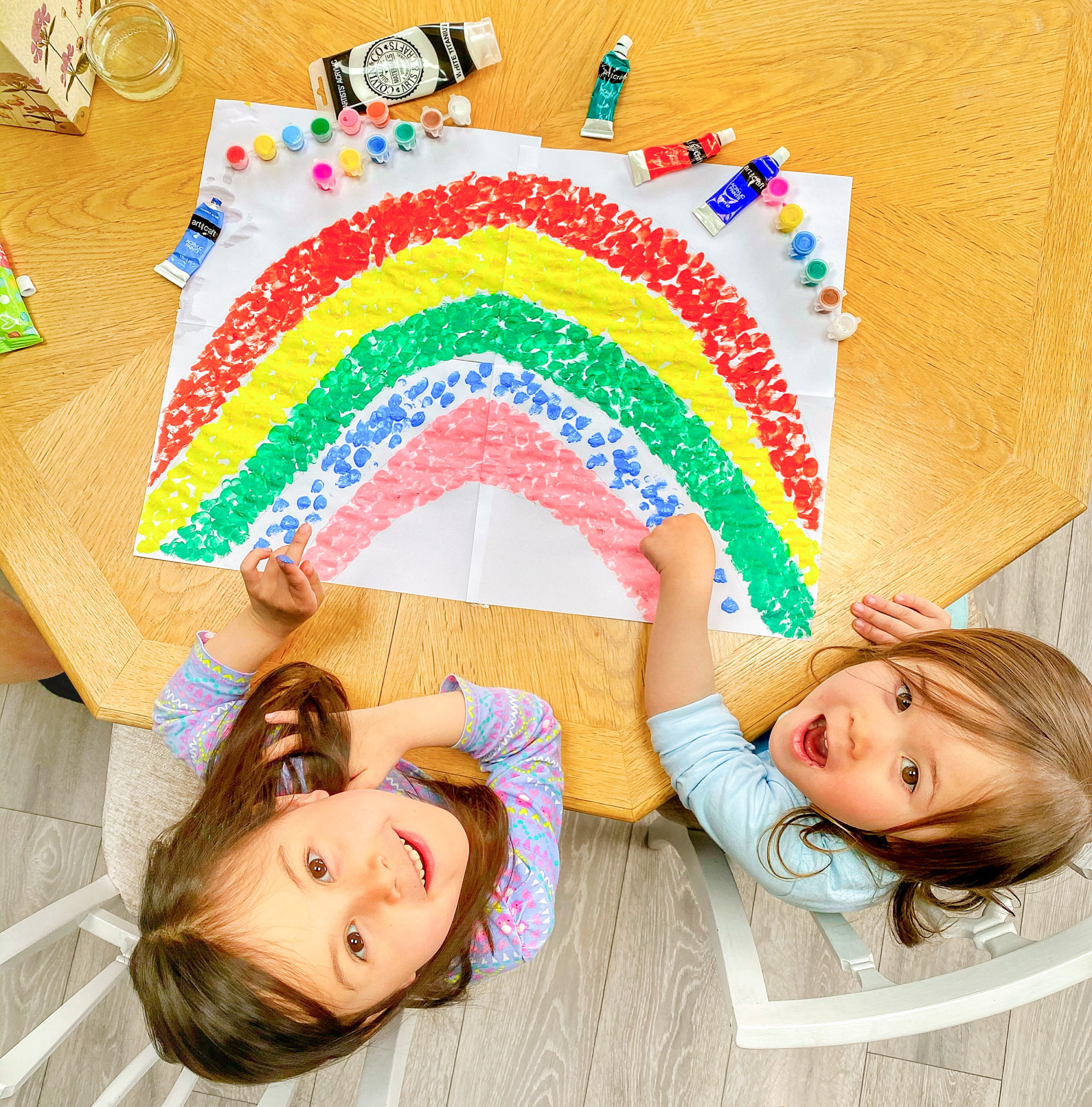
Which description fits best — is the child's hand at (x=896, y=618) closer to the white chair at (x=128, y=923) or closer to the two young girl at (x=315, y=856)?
the two young girl at (x=315, y=856)

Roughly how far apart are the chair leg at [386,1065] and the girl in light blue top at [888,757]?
0.33m

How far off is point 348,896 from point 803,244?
0.72 meters

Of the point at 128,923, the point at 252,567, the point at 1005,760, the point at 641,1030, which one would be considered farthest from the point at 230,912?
the point at 641,1030

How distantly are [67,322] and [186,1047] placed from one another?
26.7 inches

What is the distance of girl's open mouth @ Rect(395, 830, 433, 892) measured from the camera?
0.67m

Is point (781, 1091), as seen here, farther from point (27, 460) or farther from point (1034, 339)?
point (27, 460)

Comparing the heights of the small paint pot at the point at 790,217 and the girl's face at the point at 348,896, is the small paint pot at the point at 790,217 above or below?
above

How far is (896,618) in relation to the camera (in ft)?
2.56

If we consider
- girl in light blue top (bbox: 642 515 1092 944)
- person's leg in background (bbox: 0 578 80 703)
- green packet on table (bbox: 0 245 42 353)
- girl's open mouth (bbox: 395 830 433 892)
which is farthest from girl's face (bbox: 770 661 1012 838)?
person's leg in background (bbox: 0 578 80 703)

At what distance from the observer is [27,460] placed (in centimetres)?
82

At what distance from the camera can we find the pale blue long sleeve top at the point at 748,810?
76 centimetres

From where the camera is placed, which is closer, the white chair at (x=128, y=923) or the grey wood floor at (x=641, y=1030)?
the white chair at (x=128, y=923)

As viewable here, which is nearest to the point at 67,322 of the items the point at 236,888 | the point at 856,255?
the point at 236,888

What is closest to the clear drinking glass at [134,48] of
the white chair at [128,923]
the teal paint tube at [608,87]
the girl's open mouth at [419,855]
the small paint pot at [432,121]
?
the small paint pot at [432,121]
